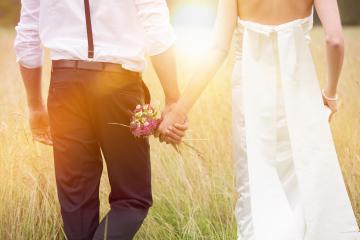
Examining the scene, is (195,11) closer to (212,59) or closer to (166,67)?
(212,59)

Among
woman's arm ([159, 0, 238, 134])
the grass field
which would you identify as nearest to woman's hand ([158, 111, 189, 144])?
woman's arm ([159, 0, 238, 134])

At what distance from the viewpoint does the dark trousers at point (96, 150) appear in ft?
9.70

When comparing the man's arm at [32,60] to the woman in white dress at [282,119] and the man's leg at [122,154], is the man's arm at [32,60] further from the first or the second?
the woman in white dress at [282,119]

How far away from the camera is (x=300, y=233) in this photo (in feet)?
Answer: 10.2

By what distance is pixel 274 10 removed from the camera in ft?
9.93

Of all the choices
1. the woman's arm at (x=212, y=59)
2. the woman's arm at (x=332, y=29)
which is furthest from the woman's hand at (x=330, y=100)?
the woman's arm at (x=212, y=59)

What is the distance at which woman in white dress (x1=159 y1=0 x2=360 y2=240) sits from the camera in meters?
3.06

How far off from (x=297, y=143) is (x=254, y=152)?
19 centimetres

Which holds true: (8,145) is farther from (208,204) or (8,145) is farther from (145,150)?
(145,150)

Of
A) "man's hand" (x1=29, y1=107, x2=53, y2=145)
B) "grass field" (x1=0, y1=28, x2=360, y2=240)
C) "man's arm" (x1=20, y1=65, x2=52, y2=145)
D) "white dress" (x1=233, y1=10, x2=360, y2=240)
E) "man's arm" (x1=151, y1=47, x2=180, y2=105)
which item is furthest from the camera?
"grass field" (x1=0, y1=28, x2=360, y2=240)

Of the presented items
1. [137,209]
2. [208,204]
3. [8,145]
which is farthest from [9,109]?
[137,209]

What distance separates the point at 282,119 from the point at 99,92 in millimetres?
786

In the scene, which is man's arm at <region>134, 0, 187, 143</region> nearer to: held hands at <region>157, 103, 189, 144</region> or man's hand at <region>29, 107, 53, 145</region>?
held hands at <region>157, 103, 189, 144</region>

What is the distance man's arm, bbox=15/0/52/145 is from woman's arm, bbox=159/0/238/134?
2.20 feet
